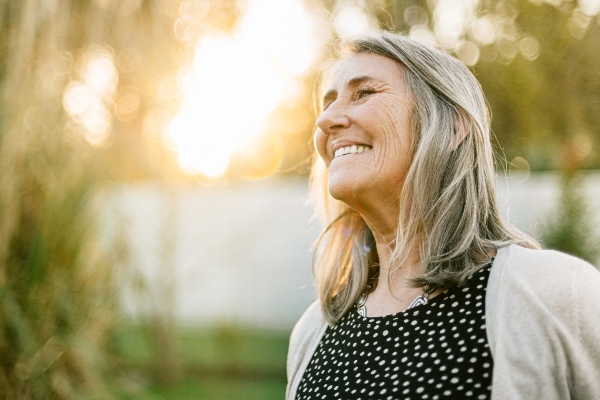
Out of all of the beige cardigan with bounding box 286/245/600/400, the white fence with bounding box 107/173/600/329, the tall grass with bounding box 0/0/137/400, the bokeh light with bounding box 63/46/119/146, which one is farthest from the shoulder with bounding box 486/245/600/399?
the white fence with bounding box 107/173/600/329

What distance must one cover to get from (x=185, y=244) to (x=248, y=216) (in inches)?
39.4

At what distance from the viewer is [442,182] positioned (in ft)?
5.14

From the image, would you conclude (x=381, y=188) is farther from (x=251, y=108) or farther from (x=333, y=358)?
(x=251, y=108)

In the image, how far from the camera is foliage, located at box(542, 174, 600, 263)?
525 cm

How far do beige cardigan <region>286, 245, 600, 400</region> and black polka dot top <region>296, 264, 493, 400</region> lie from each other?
0.05 metres

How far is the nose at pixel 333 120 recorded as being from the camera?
1.65 metres

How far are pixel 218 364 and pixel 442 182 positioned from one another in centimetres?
641

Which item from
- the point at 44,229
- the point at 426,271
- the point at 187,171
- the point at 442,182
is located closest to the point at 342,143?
the point at 442,182

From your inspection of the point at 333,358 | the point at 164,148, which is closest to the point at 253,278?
the point at 164,148

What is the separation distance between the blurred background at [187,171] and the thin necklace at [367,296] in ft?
2.72

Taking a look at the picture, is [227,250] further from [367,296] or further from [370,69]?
[370,69]

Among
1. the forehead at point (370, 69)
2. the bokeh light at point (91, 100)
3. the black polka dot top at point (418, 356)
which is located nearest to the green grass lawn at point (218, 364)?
the bokeh light at point (91, 100)

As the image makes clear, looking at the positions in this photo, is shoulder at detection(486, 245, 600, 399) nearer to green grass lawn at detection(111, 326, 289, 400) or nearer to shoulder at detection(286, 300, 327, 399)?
shoulder at detection(286, 300, 327, 399)

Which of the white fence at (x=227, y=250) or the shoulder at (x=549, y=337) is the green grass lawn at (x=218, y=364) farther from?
the shoulder at (x=549, y=337)
